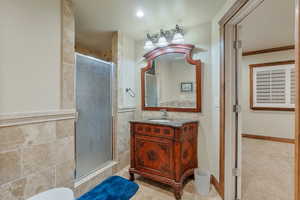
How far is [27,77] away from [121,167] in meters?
1.79

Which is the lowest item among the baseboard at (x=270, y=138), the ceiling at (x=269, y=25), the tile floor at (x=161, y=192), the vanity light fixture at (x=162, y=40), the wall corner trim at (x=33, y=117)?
the tile floor at (x=161, y=192)

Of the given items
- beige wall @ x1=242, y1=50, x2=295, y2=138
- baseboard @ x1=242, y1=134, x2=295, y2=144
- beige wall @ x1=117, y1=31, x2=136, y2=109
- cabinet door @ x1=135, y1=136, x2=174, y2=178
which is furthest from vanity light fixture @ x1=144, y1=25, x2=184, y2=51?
baseboard @ x1=242, y1=134, x2=295, y2=144

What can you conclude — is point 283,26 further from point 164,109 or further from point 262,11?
point 164,109

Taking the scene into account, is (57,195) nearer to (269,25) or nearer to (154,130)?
(154,130)

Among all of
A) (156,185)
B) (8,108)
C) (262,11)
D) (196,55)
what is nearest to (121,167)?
(156,185)

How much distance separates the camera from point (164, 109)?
7.72 ft

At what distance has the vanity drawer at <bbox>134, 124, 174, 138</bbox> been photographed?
5.82 feet

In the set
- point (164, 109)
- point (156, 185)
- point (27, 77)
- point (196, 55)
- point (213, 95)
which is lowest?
point (156, 185)

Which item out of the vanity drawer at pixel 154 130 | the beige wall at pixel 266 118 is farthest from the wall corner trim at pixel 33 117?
the beige wall at pixel 266 118

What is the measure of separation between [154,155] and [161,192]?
44cm

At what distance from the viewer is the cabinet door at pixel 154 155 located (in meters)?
1.79

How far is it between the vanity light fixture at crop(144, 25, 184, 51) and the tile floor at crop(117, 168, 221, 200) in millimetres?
1979

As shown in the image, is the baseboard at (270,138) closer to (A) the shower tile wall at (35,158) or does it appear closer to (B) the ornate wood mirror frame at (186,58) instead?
(B) the ornate wood mirror frame at (186,58)

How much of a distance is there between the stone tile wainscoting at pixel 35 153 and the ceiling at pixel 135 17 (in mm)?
1246
